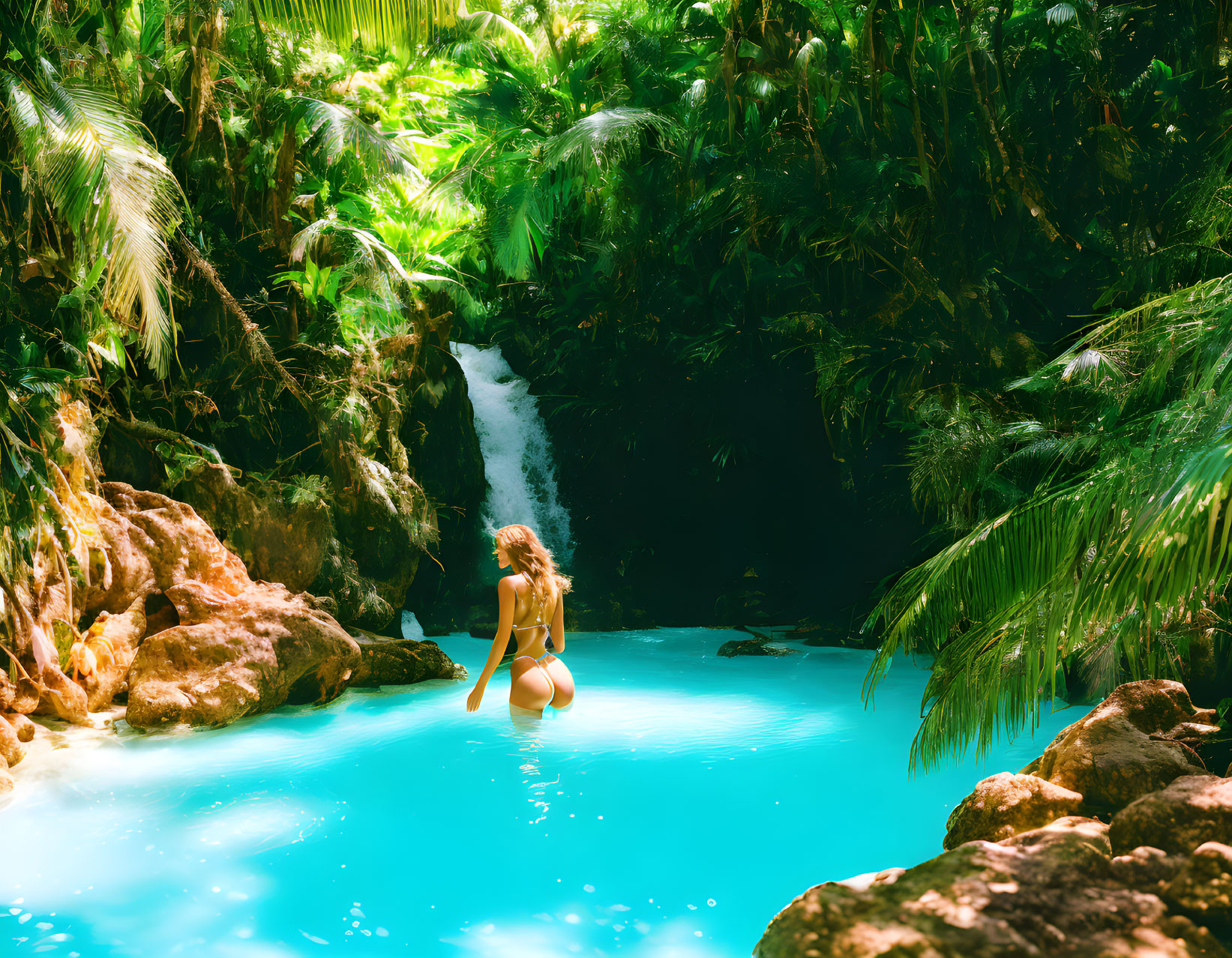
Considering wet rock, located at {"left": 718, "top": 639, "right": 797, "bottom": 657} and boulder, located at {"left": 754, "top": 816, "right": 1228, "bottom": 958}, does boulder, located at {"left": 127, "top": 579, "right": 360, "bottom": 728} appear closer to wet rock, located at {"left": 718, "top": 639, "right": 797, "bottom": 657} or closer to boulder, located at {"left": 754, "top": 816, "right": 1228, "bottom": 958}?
wet rock, located at {"left": 718, "top": 639, "right": 797, "bottom": 657}

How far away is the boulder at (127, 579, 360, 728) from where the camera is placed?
7.01 metres

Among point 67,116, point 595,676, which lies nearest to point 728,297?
point 595,676

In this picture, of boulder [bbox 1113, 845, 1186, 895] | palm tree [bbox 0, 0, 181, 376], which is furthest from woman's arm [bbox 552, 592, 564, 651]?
boulder [bbox 1113, 845, 1186, 895]

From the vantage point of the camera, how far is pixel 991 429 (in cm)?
676

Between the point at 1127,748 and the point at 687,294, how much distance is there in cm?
959

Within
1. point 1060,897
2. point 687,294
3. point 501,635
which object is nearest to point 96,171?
point 501,635

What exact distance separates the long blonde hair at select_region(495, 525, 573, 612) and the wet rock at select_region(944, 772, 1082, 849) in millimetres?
2717

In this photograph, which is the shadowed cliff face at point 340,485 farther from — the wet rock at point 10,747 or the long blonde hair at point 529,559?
the long blonde hair at point 529,559

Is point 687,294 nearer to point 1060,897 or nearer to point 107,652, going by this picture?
point 107,652

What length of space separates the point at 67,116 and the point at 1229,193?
7.36 metres

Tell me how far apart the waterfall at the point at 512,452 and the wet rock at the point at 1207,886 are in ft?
40.5

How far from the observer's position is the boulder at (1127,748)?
4.23m

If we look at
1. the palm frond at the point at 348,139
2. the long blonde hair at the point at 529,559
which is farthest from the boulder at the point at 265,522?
the long blonde hair at the point at 529,559

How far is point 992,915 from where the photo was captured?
109 inches
